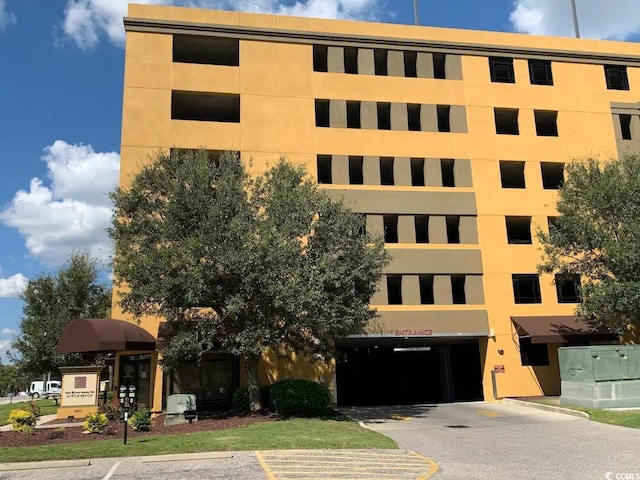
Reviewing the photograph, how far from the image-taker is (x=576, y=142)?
1179 inches

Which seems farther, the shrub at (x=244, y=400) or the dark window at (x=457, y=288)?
the dark window at (x=457, y=288)

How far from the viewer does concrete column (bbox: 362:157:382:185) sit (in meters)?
27.5

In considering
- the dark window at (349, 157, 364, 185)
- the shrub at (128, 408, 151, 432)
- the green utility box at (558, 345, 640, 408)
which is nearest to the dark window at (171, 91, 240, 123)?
the dark window at (349, 157, 364, 185)

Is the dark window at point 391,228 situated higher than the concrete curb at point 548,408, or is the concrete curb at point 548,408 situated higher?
the dark window at point 391,228

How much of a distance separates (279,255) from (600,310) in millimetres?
14413

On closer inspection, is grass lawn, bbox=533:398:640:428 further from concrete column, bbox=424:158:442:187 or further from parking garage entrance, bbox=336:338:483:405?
concrete column, bbox=424:158:442:187

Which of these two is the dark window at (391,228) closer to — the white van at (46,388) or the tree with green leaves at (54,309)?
the tree with green leaves at (54,309)

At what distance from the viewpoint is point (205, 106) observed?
95.0ft

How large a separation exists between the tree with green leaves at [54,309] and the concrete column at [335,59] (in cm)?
1844

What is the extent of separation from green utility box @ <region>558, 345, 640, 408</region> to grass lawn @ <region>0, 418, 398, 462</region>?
894cm

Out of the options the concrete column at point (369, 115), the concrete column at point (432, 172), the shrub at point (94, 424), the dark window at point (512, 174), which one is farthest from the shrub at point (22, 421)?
the dark window at point (512, 174)

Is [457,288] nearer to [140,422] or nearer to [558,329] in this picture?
[558,329]

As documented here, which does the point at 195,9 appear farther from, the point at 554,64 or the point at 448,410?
the point at 448,410

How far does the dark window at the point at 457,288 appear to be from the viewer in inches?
1088
